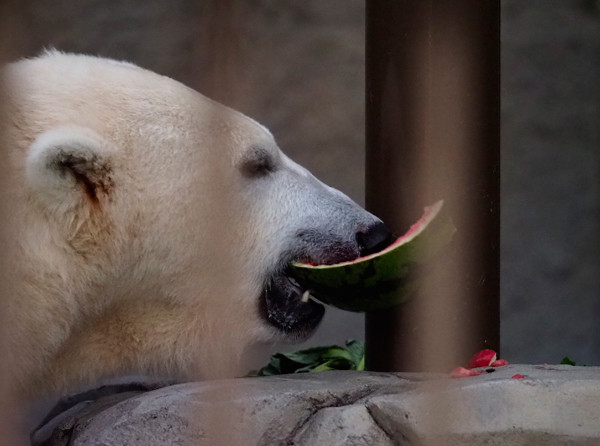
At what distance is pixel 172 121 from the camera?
7.48ft

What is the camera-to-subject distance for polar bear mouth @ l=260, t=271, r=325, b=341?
2.35 metres

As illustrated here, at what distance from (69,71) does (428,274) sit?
1.00m

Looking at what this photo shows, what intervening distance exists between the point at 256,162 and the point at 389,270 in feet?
1.56

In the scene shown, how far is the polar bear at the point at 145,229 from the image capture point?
2.06 meters

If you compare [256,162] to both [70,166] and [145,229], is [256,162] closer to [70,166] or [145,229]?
[145,229]

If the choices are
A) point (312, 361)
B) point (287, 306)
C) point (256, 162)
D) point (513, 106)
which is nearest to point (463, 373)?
point (287, 306)

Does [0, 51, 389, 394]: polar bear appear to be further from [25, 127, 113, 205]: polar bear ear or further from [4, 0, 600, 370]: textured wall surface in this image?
[4, 0, 600, 370]: textured wall surface

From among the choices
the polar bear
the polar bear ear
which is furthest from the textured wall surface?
the polar bear ear

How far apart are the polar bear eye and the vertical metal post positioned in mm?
289

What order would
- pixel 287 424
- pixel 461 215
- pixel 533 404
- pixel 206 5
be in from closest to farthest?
1. pixel 533 404
2. pixel 287 424
3. pixel 461 215
4. pixel 206 5

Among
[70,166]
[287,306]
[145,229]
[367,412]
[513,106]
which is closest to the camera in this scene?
[367,412]

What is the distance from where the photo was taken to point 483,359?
2.13 m

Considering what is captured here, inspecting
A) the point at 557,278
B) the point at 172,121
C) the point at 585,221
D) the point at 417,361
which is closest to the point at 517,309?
the point at 557,278

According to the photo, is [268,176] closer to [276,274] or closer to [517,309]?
[276,274]
